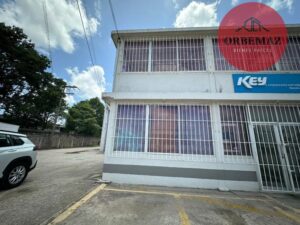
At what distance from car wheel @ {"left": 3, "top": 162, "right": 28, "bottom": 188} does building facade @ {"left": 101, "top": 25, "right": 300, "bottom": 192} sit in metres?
2.49

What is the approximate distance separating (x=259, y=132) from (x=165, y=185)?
386 cm

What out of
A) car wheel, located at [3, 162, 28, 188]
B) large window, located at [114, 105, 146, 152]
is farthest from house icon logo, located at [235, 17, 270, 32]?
car wheel, located at [3, 162, 28, 188]

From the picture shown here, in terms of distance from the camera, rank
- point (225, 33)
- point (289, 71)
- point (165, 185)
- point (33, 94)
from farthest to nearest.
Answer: point (33, 94) → point (225, 33) → point (289, 71) → point (165, 185)

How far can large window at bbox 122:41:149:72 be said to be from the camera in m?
5.74

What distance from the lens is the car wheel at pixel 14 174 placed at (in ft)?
11.9

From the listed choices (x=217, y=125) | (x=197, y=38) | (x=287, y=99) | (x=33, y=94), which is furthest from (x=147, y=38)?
(x=33, y=94)

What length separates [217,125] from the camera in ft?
15.5

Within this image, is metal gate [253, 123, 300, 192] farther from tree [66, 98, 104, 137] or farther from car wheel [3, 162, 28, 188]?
tree [66, 98, 104, 137]

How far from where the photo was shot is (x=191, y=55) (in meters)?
5.68

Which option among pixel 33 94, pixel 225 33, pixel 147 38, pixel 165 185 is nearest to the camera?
pixel 165 185

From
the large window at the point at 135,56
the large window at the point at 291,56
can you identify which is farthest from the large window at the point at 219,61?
the large window at the point at 135,56

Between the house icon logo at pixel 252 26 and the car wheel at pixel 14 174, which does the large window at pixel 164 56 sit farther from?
the car wheel at pixel 14 174

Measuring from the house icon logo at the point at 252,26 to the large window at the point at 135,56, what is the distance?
4.06m

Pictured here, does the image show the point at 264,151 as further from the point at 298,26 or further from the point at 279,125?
the point at 298,26
